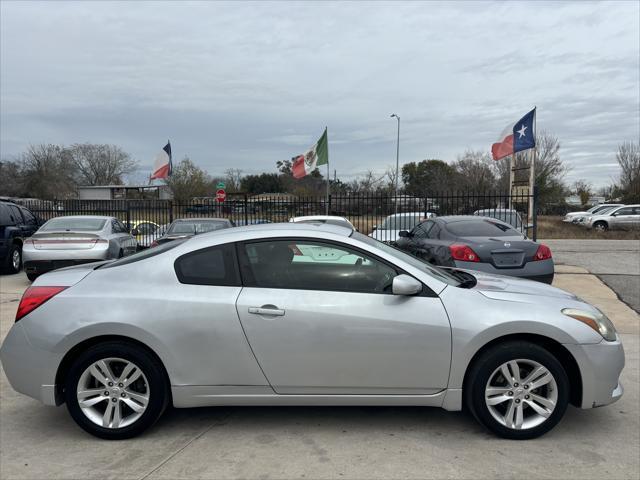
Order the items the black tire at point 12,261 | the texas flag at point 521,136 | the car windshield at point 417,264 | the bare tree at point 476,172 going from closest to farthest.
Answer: the car windshield at point 417,264 → the black tire at point 12,261 → the texas flag at point 521,136 → the bare tree at point 476,172

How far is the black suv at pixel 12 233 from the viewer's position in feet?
37.1

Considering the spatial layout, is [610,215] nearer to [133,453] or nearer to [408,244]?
[408,244]

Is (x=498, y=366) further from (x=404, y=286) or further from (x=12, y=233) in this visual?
(x=12, y=233)

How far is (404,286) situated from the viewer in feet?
11.1

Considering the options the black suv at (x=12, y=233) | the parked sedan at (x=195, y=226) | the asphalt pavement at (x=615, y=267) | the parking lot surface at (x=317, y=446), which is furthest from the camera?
the parked sedan at (x=195, y=226)

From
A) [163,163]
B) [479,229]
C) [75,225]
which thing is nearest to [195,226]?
[75,225]

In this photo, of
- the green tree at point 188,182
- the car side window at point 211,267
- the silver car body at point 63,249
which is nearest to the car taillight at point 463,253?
the car side window at point 211,267

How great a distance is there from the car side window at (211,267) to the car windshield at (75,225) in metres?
7.47

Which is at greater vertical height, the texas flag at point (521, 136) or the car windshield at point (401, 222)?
the texas flag at point (521, 136)

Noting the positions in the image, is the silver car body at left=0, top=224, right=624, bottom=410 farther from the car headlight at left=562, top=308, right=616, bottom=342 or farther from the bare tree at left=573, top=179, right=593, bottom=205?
the bare tree at left=573, top=179, right=593, bottom=205

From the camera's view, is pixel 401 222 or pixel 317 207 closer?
pixel 401 222

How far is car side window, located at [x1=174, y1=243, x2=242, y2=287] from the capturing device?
358cm

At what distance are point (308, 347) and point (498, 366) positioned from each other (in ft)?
4.24

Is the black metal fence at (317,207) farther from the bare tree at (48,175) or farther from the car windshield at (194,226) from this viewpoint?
the bare tree at (48,175)
